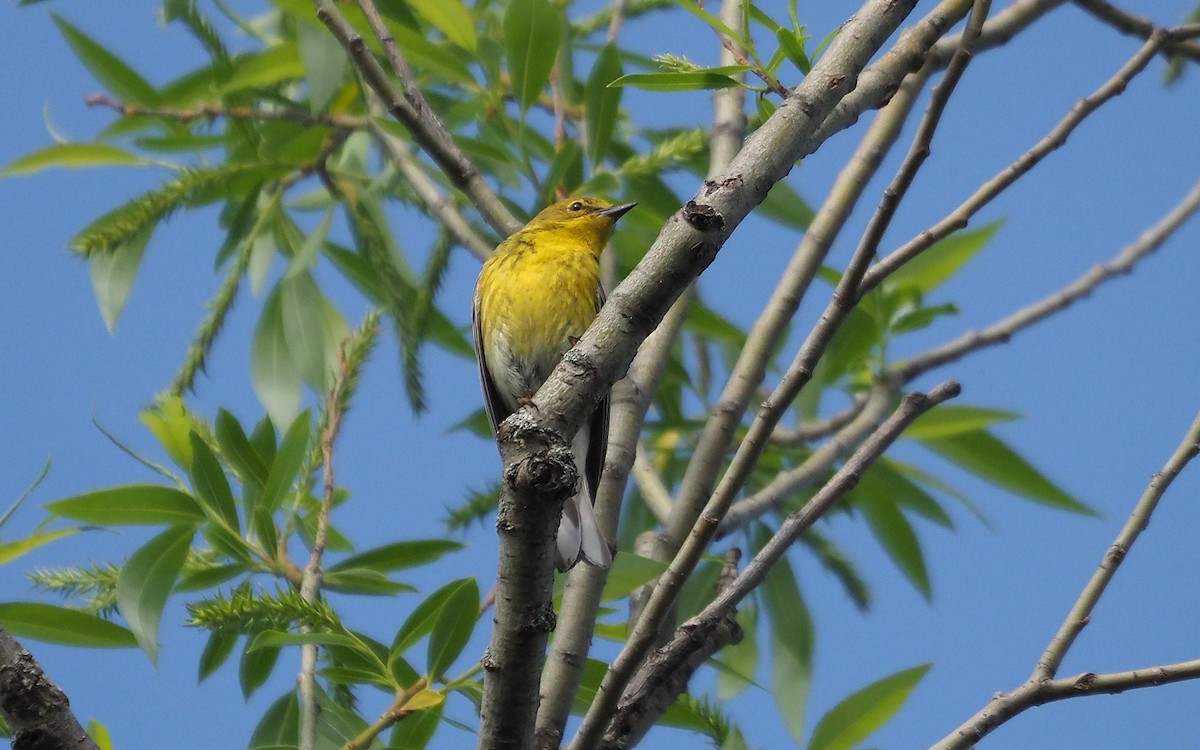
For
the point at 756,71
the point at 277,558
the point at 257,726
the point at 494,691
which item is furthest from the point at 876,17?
the point at 257,726

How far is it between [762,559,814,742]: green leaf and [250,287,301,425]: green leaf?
1398 mm

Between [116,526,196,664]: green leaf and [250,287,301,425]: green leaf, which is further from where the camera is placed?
[250,287,301,425]: green leaf

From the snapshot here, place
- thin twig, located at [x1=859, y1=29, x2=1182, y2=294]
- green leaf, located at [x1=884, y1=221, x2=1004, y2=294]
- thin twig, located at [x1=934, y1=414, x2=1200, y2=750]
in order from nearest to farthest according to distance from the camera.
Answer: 1. thin twig, located at [x1=934, y1=414, x2=1200, y2=750]
2. thin twig, located at [x1=859, y1=29, x2=1182, y2=294]
3. green leaf, located at [x1=884, y1=221, x2=1004, y2=294]

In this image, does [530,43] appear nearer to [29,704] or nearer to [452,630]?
[452,630]

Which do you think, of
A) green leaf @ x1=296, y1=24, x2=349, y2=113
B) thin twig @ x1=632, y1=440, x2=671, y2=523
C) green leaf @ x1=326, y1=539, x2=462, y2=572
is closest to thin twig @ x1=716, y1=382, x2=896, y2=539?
thin twig @ x1=632, y1=440, x2=671, y2=523

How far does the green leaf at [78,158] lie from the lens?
3.46m

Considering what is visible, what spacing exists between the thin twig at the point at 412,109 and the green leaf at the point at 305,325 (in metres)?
0.94

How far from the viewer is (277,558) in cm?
243

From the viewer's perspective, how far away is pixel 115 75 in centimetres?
332

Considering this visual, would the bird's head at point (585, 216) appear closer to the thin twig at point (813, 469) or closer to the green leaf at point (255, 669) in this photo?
the thin twig at point (813, 469)

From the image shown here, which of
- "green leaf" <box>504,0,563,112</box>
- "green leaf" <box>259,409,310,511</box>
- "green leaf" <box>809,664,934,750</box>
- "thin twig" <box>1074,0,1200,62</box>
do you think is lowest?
"green leaf" <box>809,664,934,750</box>

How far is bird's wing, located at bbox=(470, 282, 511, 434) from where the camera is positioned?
3.50 metres

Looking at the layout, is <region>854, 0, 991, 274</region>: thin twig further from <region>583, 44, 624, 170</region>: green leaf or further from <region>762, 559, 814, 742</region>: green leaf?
<region>762, 559, 814, 742</region>: green leaf

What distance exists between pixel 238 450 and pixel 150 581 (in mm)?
307
